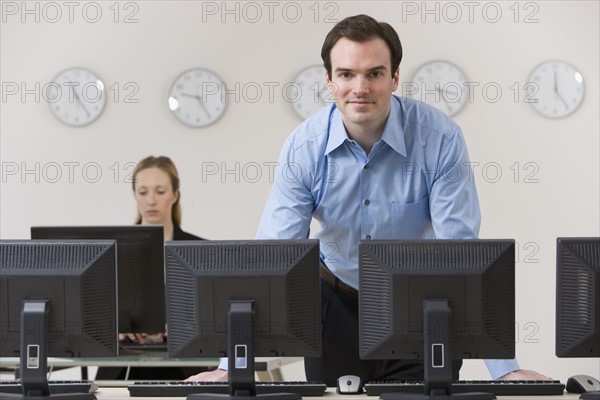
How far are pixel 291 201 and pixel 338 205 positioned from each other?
180mm

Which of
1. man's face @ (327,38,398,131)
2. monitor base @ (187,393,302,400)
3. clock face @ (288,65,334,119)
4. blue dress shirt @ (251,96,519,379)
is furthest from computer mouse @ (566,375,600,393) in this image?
clock face @ (288,65,334,119)

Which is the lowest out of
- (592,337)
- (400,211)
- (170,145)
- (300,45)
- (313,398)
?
(313,398)

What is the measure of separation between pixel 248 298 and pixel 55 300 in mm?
548

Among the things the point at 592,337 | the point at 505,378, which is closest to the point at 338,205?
the point at 505,378

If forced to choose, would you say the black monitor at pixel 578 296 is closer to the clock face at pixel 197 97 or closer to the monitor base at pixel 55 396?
the monitor base at pixel 55 396

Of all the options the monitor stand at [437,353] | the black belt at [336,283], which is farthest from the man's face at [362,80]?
the monitor stand at [437,353]

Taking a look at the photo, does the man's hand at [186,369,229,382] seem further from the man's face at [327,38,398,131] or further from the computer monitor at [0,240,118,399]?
the man's face at [327,38,398,131]

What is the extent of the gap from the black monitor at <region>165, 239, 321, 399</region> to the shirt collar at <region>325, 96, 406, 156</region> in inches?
30.5

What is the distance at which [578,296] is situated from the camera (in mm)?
2662

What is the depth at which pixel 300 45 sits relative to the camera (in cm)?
682

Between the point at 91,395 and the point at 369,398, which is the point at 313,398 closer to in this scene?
the point at 369,398

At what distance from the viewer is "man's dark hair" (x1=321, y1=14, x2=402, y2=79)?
330cm

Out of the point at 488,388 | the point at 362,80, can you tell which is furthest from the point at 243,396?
the point at 362,80

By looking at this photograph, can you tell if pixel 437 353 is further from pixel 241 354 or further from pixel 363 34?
pixel 363 34
